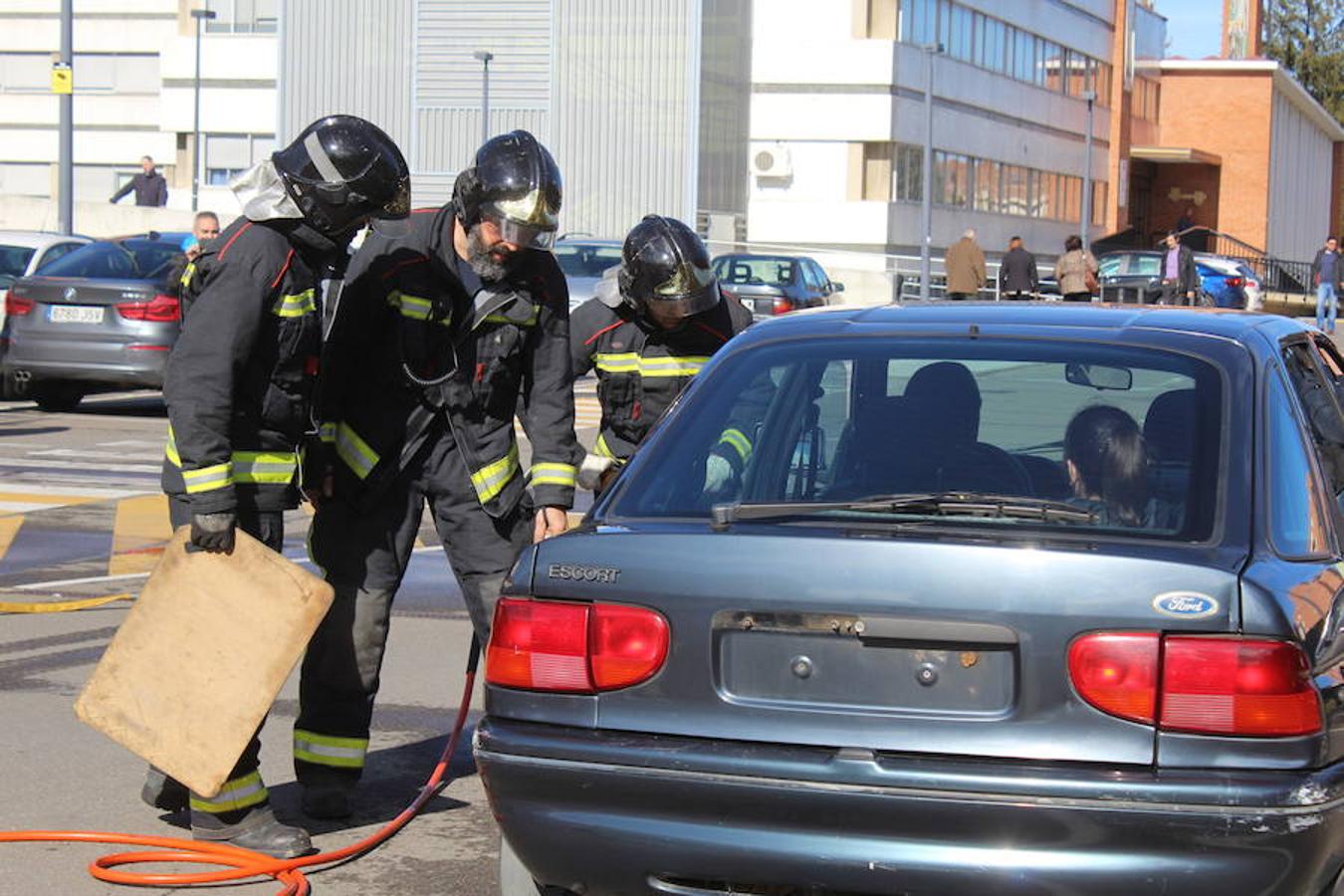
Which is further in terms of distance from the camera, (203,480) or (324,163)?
(324,163)

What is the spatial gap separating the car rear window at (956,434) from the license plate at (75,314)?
13950 millimetres

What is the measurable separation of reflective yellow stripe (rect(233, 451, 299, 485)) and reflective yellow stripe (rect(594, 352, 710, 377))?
5.74ft

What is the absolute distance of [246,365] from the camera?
516cm

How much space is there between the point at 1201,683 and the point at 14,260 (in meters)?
17.9

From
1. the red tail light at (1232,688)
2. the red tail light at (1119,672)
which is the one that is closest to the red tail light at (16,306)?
the red tail light at (1119,672)

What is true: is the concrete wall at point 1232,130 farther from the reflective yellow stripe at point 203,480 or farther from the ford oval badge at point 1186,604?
the ford oval badge at point 1186,604

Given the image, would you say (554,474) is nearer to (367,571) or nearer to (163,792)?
(367,571)

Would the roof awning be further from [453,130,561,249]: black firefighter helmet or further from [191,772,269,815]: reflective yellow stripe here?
[191,772,269,815]: reflective yellow stripe

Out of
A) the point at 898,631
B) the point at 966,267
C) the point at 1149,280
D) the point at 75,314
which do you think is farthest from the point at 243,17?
the point at 898,631

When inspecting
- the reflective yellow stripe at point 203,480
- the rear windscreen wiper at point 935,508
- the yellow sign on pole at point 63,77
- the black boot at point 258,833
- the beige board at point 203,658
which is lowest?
the black boot at point 258,833

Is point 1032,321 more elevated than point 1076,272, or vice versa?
point 1076,272

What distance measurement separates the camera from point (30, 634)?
845 cm

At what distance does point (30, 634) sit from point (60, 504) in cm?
436

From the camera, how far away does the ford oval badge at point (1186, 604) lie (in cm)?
360
